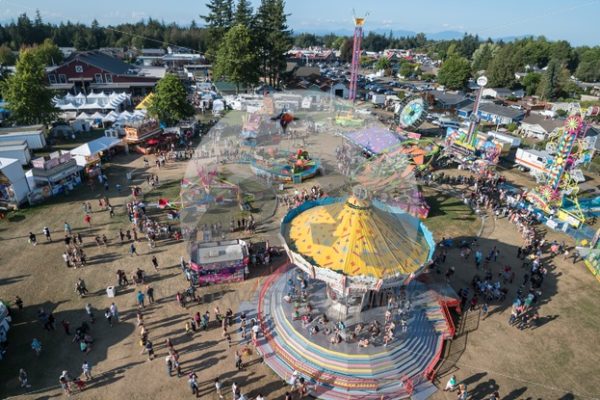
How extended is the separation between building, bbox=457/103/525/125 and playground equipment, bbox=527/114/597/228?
87.1ft

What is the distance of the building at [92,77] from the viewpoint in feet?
205

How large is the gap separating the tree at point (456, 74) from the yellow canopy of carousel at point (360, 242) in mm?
69739

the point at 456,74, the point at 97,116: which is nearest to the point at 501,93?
the point at 456,74

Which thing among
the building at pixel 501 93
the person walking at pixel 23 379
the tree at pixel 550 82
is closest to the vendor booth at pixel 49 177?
the person walking at pixel 23 379

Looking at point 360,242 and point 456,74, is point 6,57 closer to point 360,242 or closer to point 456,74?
point 456,74

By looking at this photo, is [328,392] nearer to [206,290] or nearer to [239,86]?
[206,290]

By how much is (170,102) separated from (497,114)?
48.1m

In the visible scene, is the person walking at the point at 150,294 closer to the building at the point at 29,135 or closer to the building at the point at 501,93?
the building at the point at 29,135

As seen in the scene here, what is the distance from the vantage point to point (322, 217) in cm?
1912

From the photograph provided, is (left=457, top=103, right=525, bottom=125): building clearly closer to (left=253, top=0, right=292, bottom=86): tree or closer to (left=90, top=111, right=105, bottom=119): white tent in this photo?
(left=253, top=0, right=292, bottom=86): tree

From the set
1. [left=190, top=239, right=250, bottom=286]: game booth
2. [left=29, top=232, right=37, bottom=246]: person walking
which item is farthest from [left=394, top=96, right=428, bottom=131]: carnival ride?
[left=29, top=232, right=37, bottom=246]: person walking

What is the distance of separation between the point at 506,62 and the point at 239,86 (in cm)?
6006

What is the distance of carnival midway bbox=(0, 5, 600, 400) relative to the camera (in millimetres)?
16172

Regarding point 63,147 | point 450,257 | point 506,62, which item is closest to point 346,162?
point 450,257
